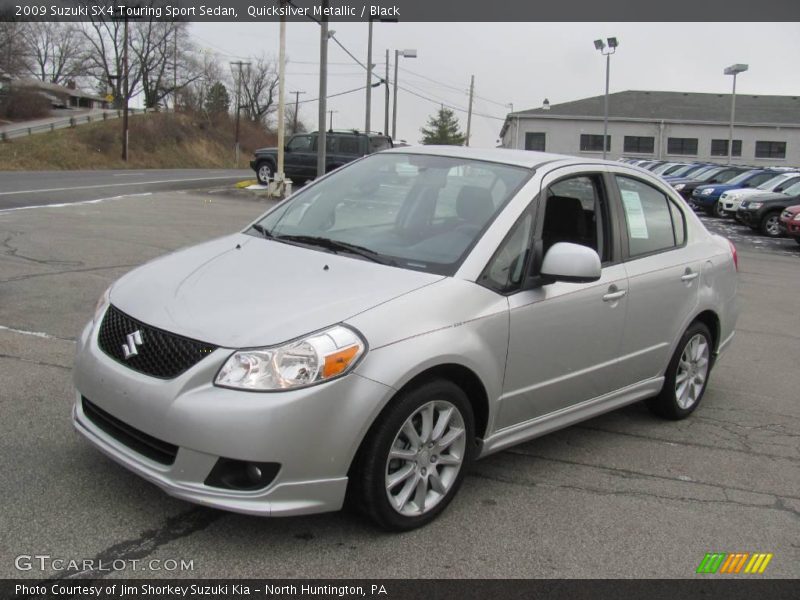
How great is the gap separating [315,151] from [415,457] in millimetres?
24279

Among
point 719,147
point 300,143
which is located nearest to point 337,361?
point 300,143

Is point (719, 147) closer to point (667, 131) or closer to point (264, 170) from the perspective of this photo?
point (667, 131)

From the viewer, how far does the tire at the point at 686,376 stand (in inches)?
201

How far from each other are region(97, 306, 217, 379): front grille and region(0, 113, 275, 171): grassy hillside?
4516cm

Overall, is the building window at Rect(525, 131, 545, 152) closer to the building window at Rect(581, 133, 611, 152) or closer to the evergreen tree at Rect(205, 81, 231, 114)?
the building window at Rect(581, 133, 611, 152)

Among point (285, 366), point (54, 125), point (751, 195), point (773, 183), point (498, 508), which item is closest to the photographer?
point (285, 366)

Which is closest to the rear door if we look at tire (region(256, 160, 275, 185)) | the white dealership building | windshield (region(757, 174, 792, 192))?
windshield (region(757, 174, 792, 192))

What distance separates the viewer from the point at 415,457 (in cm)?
340

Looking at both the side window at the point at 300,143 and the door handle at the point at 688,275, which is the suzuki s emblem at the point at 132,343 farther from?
the side window at the point at 300,143

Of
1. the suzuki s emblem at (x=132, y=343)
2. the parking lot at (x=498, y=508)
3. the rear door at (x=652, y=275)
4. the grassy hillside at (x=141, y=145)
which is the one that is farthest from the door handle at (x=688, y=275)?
the grassy hillside at (x=141, y=145)

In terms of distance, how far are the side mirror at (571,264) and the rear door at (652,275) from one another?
2.61 feet

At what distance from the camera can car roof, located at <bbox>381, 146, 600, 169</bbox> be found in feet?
14.5

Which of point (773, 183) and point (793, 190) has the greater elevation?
point (773, 183)
